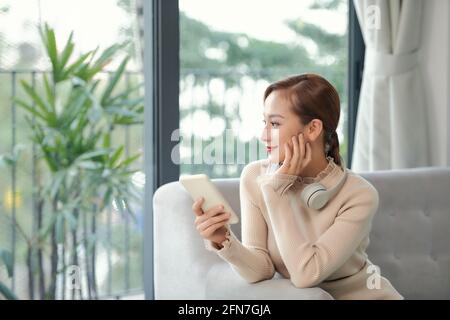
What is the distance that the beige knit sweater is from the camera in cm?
172

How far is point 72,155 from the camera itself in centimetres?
305

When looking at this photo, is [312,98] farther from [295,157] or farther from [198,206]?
[198,206]

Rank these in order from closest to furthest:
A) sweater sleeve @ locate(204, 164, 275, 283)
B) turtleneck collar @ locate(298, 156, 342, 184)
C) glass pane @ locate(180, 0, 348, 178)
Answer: sweater sleeve @ locate(204, 164, 275, 283)
turtleneck collar @ locate(298, 156, 342, 184)
glass pane @ locate(180, 0, 348, 178)

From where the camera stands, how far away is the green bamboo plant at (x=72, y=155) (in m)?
3.00

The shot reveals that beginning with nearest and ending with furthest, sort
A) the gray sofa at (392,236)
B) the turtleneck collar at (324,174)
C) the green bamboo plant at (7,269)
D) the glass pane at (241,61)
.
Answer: the turtleneck collar at (324,174) < the gray sofa at (392,236) < the green bamboo plant at (7,269) < the glass pane at (241,61)

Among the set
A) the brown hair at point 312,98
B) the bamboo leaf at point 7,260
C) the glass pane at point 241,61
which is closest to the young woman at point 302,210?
the brown hair at point 312,98

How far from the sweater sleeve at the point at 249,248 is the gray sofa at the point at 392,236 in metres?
0.22

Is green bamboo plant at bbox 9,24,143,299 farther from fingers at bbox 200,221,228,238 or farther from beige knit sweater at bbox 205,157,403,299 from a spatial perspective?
fingers at bbox 200,221,228,238

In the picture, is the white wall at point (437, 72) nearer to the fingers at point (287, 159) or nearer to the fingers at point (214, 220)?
the fingers at point (287, 159)

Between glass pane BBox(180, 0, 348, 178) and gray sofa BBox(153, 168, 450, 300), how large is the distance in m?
0.61

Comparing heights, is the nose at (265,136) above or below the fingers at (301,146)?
above

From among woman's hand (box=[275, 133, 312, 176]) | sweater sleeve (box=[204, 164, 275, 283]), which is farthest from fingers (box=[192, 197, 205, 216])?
woman's hand (box=[275, 133, 312, 176])

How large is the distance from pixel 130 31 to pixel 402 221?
1.71 m

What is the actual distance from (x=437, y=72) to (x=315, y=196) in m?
1.29
